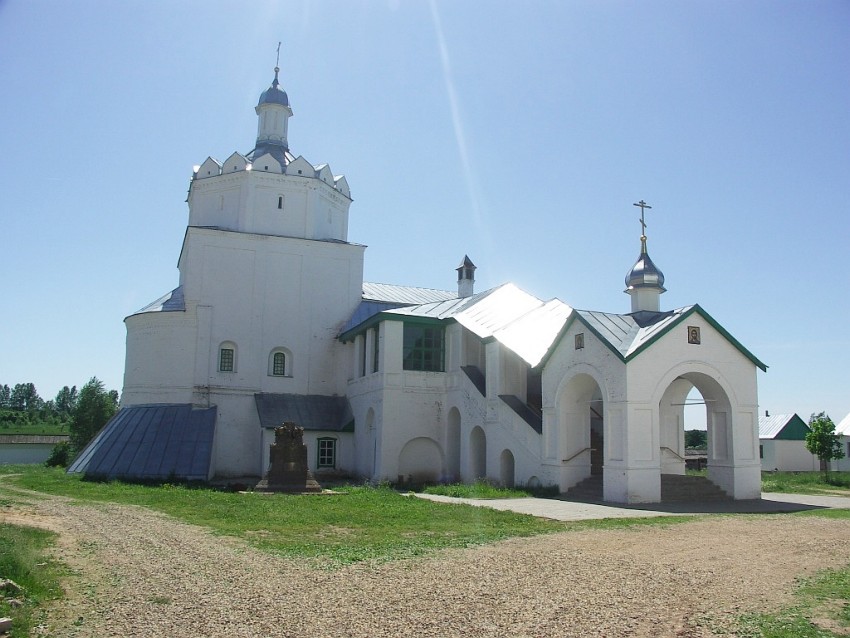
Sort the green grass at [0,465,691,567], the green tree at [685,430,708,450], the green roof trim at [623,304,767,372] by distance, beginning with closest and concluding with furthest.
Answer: the green grass at [0,465,691,567], the green roof trim at [623,304,767,372], the green tree at [685,430,708,450]

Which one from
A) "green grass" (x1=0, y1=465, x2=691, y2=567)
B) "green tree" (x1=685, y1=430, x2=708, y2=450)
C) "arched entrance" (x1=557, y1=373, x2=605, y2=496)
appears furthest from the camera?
"green tree" (x1=685, y1=430, x2=708, y2=450)

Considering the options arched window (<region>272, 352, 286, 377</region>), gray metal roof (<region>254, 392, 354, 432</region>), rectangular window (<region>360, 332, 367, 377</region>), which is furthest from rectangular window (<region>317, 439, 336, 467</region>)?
arched window (<region>272, 352, 286, 377</region>)

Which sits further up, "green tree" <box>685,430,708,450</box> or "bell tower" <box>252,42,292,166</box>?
"bell tower" <box>252,42,292,166</box>

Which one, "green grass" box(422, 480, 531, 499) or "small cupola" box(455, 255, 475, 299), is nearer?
"green grass" box(422, 480, 531, 499)

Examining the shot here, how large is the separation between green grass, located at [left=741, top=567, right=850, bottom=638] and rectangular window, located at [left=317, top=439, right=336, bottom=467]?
21.4m

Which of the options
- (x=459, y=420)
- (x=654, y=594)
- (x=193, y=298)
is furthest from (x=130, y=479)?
(x=654, y=594)

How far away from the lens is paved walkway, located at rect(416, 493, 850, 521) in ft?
50.0

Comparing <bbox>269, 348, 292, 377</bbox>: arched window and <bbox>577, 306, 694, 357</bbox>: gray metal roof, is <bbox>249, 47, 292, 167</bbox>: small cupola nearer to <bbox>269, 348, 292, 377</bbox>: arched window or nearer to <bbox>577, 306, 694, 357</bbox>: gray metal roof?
<bbox>269, 348, 292, 377</bbox>: arched window

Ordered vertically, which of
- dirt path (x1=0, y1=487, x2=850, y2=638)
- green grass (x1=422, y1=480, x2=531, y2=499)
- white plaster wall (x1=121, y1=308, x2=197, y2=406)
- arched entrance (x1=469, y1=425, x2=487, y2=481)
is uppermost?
white plaster wall (x1=121, y1=308, x2=197, y2=406)

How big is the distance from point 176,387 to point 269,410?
3.62m

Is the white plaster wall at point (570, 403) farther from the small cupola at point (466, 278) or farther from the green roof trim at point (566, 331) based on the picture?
the small cupola at point (466, 278)

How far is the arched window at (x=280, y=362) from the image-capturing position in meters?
29.2

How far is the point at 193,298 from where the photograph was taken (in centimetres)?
2828

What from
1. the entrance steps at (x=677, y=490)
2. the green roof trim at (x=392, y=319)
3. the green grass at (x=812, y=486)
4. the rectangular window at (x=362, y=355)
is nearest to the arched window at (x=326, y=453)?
the rectangular window at (x=362, y=355)
